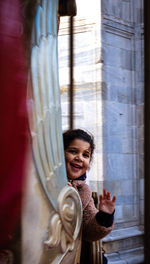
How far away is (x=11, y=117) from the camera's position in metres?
0.94

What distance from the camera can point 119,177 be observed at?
143 inches

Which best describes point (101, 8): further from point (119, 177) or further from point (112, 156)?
point (119, 177)

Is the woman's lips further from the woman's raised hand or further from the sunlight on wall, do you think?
the sunlight on wall

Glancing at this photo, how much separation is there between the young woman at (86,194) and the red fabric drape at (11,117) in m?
0.46

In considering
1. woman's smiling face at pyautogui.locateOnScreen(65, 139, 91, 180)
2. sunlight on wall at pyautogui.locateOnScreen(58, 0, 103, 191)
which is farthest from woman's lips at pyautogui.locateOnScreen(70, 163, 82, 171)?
sunlight on wall at pyautogui.locateOnScreen(58, 0, 103, 191)

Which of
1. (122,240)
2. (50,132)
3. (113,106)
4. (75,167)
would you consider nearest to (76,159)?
(75,167)

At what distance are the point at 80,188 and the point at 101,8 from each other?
8.39 feet

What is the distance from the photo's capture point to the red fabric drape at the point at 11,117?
0.91 m

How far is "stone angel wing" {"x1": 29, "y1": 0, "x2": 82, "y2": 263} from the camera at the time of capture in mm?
1023

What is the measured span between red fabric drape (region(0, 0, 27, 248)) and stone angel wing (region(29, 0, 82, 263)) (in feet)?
0.17

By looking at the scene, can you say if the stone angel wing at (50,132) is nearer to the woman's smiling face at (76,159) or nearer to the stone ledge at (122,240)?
the woman's smiling face at (76,159)

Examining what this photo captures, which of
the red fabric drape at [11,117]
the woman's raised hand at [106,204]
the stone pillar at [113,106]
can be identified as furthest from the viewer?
the stone pillar at [113,106]

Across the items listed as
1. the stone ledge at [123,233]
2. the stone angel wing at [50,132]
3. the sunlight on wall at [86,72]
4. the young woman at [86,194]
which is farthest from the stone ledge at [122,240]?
the stone angel wing at [50,132]

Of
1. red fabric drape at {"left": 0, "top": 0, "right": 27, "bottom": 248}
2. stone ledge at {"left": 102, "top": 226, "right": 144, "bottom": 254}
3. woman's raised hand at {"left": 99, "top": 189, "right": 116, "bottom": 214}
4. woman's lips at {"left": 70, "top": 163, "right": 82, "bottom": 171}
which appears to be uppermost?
red fabric drape at {"left": 0, "top": 0, "right": 27, "bottom": 248}
